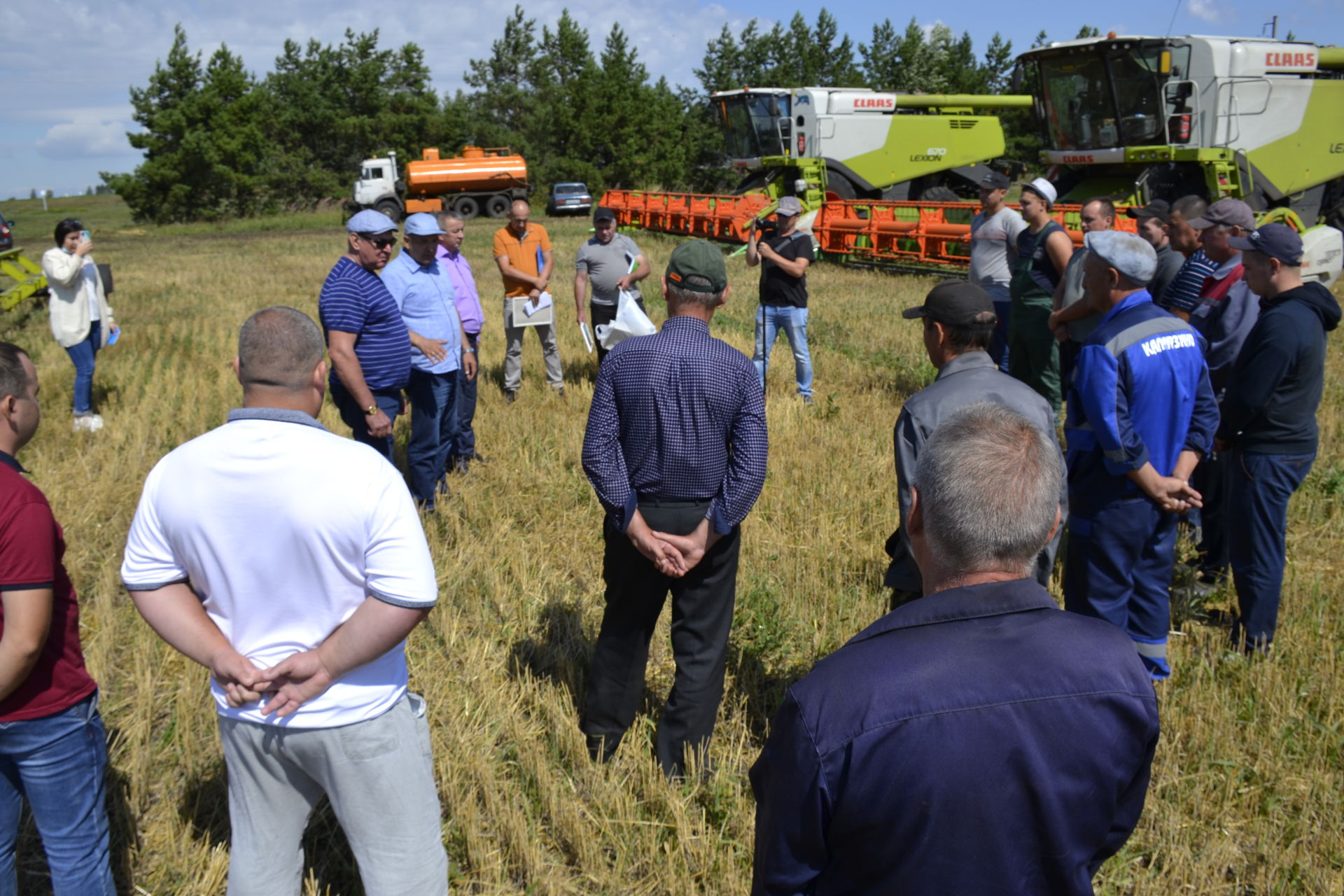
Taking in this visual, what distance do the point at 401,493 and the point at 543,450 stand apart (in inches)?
185

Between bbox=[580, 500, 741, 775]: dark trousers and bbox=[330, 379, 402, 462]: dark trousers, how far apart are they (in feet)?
7.17

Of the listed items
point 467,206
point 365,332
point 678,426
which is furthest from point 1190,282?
point 467,206

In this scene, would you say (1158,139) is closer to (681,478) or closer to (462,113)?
(681,478)

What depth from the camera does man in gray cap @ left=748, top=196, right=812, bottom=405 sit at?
7.23 meters

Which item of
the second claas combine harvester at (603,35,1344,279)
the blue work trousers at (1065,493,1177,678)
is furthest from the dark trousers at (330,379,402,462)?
the second claas combine harvester at (603,35,1344,279)

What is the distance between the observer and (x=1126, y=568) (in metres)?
3.46

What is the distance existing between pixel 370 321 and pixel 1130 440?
3578mm

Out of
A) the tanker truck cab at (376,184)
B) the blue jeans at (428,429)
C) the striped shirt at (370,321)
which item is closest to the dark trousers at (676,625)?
the striped shirt at (370,321)

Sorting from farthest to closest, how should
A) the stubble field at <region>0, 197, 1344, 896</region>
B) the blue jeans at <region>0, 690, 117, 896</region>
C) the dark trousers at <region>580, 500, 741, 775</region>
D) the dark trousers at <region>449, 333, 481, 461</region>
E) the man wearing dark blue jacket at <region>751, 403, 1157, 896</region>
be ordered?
the dark trousers at <region>449, 333, 481, 461</region>, the dark trousers at <region>580, 500, 741, 775</region>, the stubble field at <region>0, 197, 1344, 896</region>, the blue jeans at <region>0, 690, 117, 896</region>, the man wearing dark blue jacket at <region>751, 403, 1157, 896</region>

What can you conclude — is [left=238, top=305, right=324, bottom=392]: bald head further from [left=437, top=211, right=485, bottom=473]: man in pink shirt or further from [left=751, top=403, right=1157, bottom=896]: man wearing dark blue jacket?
[left=437, top=211, right=485, bottom=473]: man in pink shirt

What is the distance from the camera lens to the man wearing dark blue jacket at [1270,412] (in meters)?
3.68

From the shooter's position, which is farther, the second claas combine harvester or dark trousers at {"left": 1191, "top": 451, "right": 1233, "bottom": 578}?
the second claas combine harvester

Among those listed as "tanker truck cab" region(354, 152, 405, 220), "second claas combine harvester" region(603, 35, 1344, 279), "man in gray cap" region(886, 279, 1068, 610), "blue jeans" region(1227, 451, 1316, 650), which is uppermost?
"tanker truck cab" region(354, 152, 405, 220)

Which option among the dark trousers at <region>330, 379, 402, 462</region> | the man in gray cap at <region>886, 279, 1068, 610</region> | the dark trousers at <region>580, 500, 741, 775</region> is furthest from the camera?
the dark trousers at <region>330, 379, 402, 462</region>
